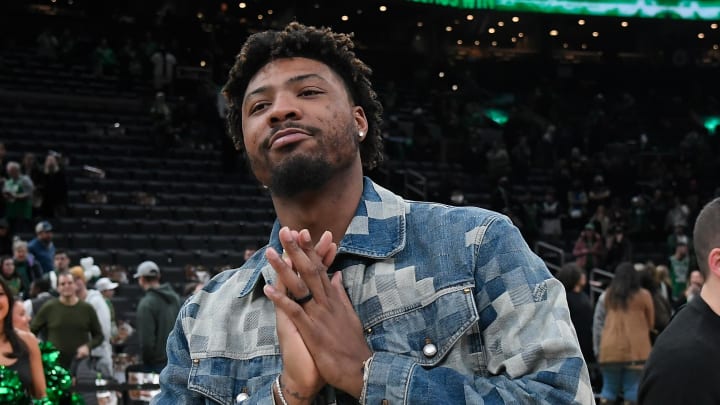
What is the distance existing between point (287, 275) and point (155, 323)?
307 inches

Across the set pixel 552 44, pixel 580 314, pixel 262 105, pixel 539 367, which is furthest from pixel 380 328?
pixel 552 44

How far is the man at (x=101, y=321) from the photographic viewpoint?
9.84m

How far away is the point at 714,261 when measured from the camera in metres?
3.21

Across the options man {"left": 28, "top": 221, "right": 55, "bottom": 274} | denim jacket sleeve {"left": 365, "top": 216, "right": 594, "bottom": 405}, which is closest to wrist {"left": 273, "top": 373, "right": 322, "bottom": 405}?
denim jacket sleeve {"left": 365, "top": 216, "right": 594, "bottom": 405}

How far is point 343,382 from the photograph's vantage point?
1.82m

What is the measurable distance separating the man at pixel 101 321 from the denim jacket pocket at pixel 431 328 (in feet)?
26.6

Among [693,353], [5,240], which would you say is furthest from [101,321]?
[693,353]

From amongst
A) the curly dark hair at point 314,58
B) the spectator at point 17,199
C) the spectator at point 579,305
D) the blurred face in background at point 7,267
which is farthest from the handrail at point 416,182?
the curly dark hair at point 314,58

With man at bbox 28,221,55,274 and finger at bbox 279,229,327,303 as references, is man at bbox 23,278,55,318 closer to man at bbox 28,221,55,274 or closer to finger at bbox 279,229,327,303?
man at bbox 28,221,55,274

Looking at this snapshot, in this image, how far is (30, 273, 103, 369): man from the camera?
921cm

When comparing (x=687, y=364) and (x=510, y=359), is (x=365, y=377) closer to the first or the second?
(x=510, y=359)

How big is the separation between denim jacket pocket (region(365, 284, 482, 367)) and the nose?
0.39m

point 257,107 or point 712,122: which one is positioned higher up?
point 712,122

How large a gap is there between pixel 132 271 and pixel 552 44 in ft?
75.3
